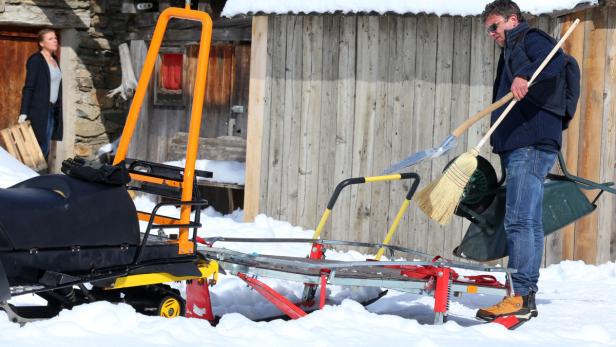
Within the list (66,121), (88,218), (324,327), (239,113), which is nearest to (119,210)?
(88,218)

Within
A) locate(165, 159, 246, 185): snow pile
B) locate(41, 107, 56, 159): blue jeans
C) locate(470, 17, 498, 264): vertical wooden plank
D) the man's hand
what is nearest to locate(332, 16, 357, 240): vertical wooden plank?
locate(470, 17, 498, 264): vertical wooden plank

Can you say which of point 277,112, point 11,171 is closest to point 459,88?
point 277,112

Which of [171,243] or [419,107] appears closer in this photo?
[171,243]

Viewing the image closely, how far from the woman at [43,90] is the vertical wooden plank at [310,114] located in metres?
2.78

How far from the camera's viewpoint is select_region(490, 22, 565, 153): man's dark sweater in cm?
604

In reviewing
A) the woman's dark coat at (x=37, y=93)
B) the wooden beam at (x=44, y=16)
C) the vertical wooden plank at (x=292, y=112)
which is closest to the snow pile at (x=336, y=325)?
the vertical wooden plank at (x=292, y=112)

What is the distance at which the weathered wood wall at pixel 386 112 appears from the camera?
27.9ft

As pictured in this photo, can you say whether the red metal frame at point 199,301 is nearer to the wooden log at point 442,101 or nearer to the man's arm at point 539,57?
the man's arm at point 539,57

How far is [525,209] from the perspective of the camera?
6.12 metres

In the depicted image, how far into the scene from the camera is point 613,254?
8.62 meters

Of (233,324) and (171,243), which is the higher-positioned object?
(171,243)

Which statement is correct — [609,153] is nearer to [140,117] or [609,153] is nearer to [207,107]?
[207,107]

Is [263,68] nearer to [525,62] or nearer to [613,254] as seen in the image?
[613,254]

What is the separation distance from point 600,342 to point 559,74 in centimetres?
162
